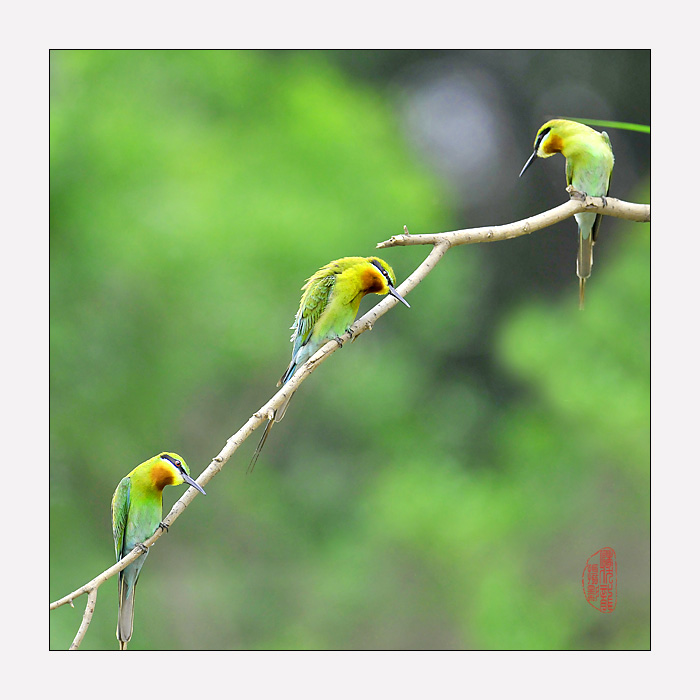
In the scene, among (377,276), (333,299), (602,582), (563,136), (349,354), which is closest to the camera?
(377,276)

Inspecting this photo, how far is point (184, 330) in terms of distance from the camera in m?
3.24

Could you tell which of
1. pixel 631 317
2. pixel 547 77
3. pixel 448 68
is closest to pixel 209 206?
pixel 448 68

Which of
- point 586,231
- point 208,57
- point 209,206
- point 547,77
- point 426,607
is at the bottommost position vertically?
point 426,607

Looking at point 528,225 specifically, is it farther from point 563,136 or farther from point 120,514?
point 120,514

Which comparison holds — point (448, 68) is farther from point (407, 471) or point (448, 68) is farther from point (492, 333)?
point (407, 471)

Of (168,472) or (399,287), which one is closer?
(399,287)

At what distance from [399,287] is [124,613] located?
1044mm

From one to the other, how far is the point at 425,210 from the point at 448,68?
796 millimetres

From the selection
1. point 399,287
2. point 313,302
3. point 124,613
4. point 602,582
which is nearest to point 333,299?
point 313,302

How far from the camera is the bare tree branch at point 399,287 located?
1320 millimetres

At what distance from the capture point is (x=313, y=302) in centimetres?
177

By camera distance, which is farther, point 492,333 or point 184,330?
point 492,333

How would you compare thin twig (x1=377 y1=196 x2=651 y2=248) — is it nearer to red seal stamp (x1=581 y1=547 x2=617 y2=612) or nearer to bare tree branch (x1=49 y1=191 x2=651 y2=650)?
bare tree branch (x1=49 y1=191 x2=651 y2=650)

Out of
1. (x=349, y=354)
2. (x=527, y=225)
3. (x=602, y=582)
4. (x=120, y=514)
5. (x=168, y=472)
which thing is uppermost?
(x=527, y=225)
